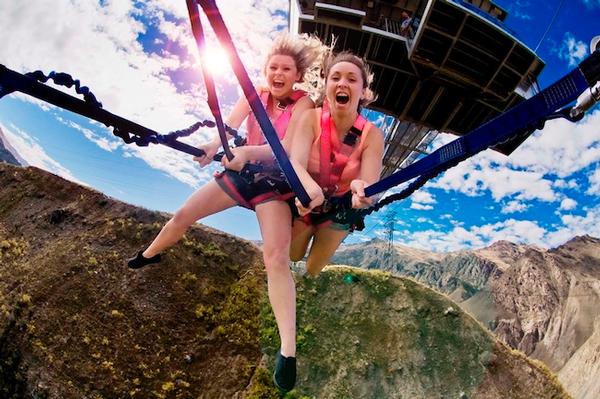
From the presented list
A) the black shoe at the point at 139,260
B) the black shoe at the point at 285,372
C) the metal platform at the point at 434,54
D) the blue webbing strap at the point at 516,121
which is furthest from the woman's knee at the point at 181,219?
the metal platform at the point at 434,54

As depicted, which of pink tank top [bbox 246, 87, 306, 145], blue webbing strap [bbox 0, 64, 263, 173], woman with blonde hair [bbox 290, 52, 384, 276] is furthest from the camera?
pink tank top [bbox 246, 87, 306, 145]

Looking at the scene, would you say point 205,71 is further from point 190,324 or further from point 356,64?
point 190,324

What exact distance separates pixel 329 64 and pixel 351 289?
16337mm

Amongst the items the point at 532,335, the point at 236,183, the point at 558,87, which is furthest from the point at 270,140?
the point at 532,335

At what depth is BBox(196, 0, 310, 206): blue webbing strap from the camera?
1.98 metres

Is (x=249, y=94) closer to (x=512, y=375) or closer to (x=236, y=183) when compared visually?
(x=236, y=183)

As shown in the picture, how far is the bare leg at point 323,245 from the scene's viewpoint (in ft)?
12.4

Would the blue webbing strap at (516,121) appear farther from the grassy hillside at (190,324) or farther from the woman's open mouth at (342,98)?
the grassy hillside at (190,324)

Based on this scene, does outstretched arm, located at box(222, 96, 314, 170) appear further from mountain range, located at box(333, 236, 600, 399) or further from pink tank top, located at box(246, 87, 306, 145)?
mountain range, located at box(333, 236, 600, 399)

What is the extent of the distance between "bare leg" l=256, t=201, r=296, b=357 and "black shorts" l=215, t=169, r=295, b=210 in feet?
0.23

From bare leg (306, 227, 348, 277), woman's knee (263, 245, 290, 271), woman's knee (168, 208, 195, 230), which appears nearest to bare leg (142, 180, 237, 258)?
woman's knee (168, 208, 195, 230)

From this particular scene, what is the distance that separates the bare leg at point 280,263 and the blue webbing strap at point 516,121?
1065 millimetres

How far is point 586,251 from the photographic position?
79250 mm

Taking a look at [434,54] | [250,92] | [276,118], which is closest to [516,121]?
[250,92]
